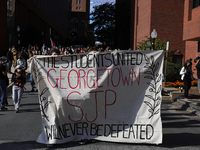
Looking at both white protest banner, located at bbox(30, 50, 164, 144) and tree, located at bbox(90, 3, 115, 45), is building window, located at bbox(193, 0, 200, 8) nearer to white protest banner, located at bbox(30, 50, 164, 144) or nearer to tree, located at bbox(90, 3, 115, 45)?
white protest banner, located at bbox(30, 50, 164, 144)

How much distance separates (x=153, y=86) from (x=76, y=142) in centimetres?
202

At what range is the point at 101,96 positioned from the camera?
19.0ft

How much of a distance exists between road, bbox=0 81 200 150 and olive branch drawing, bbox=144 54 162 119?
0.78 meters

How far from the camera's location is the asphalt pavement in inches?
217

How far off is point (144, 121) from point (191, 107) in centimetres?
595

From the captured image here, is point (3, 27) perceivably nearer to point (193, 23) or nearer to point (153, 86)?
point (193, 23)

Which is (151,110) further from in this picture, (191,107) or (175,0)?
(175,0)

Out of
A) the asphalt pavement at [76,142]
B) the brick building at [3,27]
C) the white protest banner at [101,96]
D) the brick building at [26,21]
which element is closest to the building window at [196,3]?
the asphalt pavement at [76,142]

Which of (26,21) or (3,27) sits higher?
(26,21)

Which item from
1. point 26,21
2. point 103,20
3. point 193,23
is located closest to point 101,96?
point 193,23

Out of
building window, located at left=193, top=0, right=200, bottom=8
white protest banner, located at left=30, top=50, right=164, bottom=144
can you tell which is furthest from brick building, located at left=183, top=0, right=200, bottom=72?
white protest banner, located at left=30, top=50, right=164, bottom=144

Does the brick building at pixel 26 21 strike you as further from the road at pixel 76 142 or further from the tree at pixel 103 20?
the road at pixel 76 142

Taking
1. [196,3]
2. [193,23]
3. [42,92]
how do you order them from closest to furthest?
[42,92], [193,23], [196,3]

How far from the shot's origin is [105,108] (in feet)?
18.9
